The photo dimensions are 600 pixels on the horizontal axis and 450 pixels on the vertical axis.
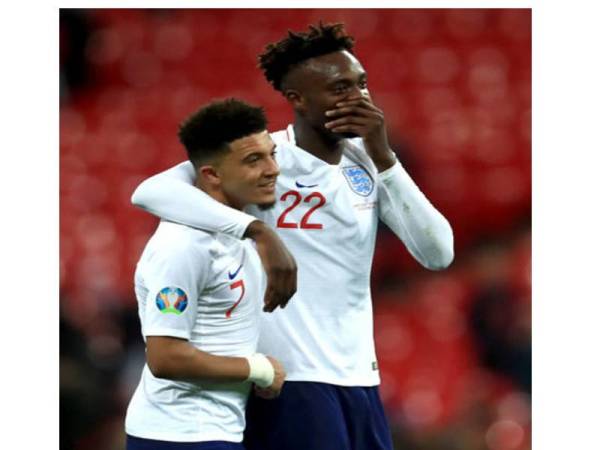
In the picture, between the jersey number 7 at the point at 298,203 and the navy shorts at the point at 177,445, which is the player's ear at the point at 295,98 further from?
the navy shorts at the point at 177,445

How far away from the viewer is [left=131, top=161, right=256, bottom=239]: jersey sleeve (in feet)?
8.14

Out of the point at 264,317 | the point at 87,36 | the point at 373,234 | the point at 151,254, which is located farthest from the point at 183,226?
the point at 87,36

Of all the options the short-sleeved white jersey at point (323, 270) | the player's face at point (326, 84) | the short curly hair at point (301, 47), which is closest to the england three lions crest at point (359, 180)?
the short-sleeved white jersey at point (323, 270)

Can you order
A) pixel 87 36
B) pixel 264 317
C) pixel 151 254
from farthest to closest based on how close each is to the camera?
pixel 87 36 → pixel 264 317 → pixel 151 254

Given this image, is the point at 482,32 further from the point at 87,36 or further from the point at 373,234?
the point at 373,234

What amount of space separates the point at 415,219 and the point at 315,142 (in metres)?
0.32

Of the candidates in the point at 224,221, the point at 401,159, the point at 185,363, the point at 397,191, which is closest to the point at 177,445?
the point at 185,363

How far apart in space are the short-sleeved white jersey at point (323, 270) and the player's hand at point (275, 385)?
127 millimetres

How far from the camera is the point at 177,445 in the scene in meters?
2.42

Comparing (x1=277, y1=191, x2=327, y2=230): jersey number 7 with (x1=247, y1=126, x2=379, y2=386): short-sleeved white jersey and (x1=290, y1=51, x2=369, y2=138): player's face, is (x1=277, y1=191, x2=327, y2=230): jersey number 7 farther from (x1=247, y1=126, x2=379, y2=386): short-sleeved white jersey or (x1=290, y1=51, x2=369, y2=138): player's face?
(x1=290, y1=51, x2=369, y2=138): player's face

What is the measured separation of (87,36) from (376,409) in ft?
8.00

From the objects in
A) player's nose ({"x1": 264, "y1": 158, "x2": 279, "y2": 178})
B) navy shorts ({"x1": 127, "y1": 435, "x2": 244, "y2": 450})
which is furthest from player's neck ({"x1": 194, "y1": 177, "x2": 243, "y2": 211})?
navy shorts ({"x1": 127, "y1": 435, "x2": 244, "y2": 450})

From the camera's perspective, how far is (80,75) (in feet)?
15.4

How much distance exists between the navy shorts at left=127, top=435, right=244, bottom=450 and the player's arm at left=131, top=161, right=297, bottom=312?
12.3 inches
